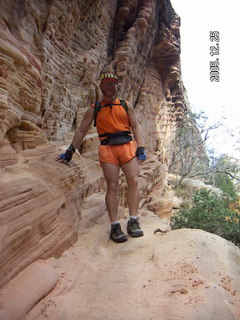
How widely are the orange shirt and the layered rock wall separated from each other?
2.67ft

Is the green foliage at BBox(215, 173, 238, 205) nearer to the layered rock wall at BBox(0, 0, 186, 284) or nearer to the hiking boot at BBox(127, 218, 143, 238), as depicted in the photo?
the layered rock wall at BBox(0, 0, 186, 284)

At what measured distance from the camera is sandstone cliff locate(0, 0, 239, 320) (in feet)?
7.32

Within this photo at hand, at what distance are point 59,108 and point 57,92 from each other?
17.2 inches

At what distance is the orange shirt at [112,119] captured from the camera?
3391mm

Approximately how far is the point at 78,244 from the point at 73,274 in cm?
77

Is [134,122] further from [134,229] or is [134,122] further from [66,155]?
[134,229]

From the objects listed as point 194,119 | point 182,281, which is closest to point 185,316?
point 182,281

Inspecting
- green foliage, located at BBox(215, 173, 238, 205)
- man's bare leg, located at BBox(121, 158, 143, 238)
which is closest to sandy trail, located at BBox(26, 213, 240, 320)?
man's bare leg, located at BBox(121, 158, 143, 238)

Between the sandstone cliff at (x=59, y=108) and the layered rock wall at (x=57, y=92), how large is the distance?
1 centimetres

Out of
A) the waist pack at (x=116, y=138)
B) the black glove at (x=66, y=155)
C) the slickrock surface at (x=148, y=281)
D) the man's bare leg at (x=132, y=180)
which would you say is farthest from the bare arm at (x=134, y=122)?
the slickrock surface at (x=148, y=281)

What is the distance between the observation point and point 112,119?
3398mm

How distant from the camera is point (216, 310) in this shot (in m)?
1.59

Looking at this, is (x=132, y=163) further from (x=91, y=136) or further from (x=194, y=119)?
(x=194, y=119)

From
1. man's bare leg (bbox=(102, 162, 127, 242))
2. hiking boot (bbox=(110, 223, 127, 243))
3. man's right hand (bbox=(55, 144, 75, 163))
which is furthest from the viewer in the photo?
man's right hand (bbox=(55, 144, 75, 163))
